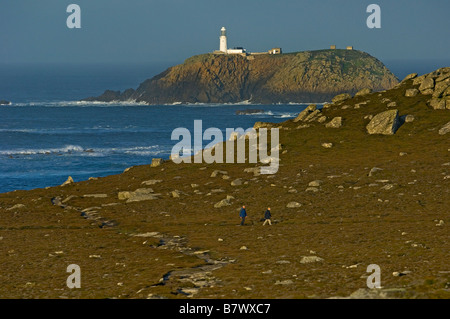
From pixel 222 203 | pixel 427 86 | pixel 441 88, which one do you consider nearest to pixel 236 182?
pixel 222 203

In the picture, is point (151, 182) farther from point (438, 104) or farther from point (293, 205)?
point (438, 104)

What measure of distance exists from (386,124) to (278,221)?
35499mm

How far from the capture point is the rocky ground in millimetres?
34625

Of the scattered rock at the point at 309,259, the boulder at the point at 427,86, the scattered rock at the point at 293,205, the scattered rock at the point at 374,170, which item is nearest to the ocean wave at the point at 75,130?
the boulder at the point at 427,86

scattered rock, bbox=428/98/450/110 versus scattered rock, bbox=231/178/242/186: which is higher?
scattered rock, bbox=428/98/450/110

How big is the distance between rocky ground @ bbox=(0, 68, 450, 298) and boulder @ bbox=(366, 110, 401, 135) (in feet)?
0.54

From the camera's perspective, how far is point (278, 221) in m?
53.0

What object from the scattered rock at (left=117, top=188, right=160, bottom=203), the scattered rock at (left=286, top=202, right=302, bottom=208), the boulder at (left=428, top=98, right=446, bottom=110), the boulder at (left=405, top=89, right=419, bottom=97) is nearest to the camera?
the scattered rock at (left=286, top=202, right=302, bottom=208)

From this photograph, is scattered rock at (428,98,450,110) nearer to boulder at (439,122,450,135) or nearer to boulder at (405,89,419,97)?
boulder at (405,89,419,97)

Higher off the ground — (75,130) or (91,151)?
(75,130)

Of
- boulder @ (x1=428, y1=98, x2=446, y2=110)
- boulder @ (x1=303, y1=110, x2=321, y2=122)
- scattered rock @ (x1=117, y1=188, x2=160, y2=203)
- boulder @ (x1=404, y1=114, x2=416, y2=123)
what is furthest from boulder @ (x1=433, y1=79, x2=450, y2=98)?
scattered rock @ (x1=117, y1=188, x2=160, y2=203)

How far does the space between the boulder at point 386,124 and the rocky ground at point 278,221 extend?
166 mm

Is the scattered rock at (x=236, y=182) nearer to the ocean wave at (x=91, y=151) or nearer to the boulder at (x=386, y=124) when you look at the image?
the boulder at (x=386, y=124)
